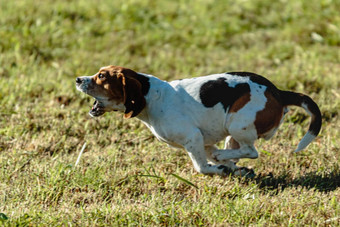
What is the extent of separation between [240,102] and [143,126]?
176 centimetres

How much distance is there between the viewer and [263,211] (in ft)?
13.7

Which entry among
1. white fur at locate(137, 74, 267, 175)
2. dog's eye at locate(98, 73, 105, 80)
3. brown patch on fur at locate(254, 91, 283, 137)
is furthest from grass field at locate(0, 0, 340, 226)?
dog's eye at locate(98, 73, 105, 80)

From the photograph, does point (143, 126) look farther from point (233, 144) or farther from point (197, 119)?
point (197, 119)

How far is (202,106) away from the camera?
187 inches

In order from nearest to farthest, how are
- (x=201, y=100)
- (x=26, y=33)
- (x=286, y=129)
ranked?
(x=201, y=100) < (x=286, y=129) < (x=26, y=33)

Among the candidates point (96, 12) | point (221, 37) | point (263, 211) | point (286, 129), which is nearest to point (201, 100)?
point (263, 211)

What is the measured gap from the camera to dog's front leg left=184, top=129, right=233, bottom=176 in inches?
185

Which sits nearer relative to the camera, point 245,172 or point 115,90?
point 115,90

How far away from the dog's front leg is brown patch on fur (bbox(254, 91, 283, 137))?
43cm

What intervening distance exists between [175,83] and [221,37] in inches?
183

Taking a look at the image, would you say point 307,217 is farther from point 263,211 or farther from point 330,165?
point 330,165

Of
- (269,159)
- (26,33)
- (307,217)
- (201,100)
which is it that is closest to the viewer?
(307,217)

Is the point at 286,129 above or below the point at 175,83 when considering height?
below

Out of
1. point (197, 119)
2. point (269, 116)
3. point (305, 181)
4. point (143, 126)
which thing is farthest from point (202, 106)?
point (143, 126)
